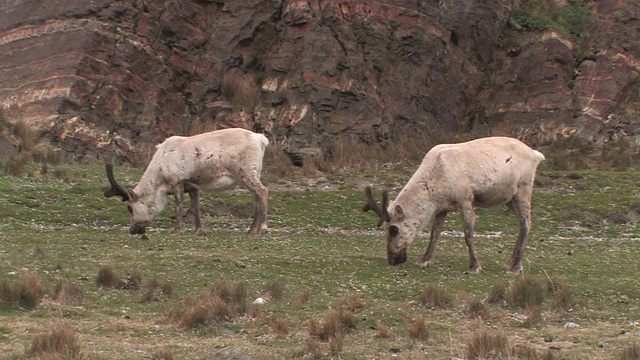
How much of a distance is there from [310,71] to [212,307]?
31.7 m

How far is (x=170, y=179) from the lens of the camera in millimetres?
22328

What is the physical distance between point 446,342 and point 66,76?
31.9 m

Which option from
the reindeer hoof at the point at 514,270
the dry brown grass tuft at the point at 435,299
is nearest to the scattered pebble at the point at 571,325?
A: the dry brown grass tuft at the point at 435,299

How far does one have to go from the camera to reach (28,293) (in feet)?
40.4

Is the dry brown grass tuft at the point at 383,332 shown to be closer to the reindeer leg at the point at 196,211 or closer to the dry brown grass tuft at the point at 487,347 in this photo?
the dry brown grass tuft at the point at 487,347

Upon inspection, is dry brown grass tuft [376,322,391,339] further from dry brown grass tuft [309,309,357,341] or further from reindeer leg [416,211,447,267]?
reindeer leg [416,211,447,267]

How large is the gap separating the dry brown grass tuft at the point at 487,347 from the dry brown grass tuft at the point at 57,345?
4.68m

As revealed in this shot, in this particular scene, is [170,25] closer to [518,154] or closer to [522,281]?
[518,154]

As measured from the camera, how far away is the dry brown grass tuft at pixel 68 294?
12.8 m

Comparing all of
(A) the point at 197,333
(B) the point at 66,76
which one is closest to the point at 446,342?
(A) the point at 197,333

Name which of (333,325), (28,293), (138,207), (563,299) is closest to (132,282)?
(28,293)

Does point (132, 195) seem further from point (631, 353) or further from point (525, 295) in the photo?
point (631, 353)

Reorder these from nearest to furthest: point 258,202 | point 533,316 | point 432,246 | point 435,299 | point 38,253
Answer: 1. point 533,316
2. point 435,299
3. point 38,253
4. point 432,246
5. point 258,202

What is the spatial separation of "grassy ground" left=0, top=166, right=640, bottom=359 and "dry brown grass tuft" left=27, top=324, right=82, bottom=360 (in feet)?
0.46
